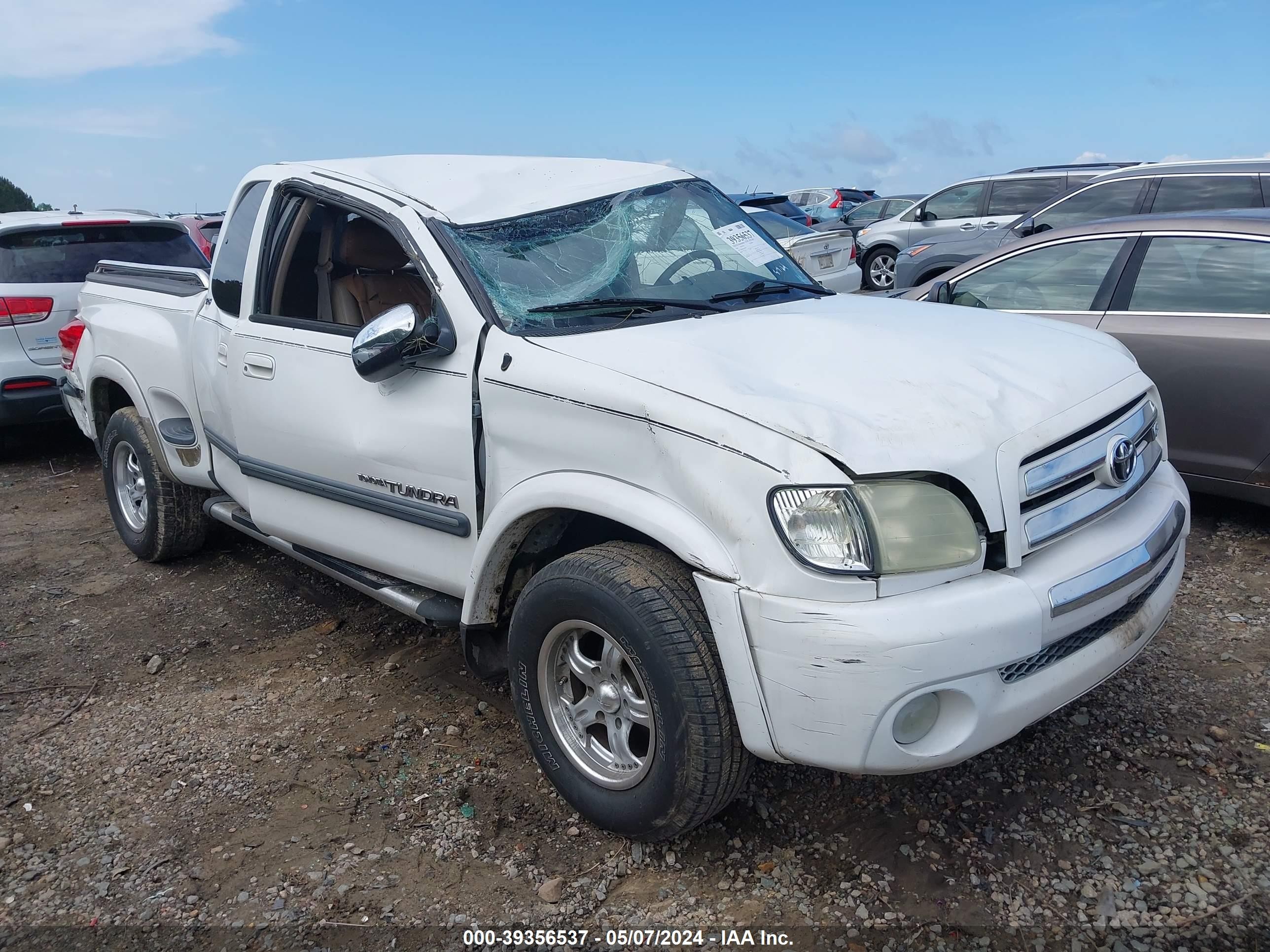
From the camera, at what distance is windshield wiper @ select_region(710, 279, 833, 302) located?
3377 mm

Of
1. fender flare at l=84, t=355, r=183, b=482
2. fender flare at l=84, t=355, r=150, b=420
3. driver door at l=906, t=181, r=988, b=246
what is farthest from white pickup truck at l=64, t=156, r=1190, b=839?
driver door at l=906, t=181, r=988, b=246

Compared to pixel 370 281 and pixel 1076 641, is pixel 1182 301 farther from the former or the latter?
pixel 370 281

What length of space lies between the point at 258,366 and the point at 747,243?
6.20 feet

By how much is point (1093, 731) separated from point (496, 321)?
7.44 ft

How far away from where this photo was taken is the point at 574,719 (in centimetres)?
283

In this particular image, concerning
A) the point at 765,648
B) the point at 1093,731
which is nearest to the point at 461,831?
the point at 765,648

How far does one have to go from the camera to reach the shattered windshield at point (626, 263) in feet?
9.95

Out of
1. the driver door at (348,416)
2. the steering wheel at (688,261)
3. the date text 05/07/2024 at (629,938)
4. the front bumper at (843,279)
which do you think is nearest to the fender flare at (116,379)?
the driver door at (348,416)

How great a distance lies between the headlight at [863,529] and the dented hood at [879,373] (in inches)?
2.7

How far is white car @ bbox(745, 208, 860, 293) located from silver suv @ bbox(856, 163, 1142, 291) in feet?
3.43

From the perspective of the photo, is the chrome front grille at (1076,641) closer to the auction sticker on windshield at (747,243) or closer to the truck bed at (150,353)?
the auction sticker on windshield at (747,243)

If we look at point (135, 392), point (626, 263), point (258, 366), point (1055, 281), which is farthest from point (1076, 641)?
point (135, 392)

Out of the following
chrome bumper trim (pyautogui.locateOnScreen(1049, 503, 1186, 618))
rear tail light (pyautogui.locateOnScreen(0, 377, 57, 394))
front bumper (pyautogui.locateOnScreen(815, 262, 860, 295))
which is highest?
rear tail light (pyautogui.locateOnScreen(0, 377, 57, 394))

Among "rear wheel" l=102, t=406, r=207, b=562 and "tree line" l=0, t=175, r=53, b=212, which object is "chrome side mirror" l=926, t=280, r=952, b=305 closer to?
"rear wheel" l=102, t=406, r=207, b=562
